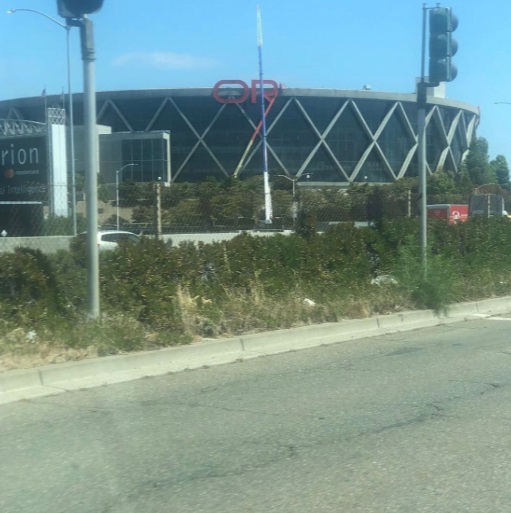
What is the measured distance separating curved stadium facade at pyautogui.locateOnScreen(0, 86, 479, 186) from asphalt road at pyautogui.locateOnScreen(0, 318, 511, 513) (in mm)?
86219

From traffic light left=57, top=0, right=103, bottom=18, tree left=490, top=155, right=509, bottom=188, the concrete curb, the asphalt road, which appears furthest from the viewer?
tree left=490, top=155, right=509, bottom=188

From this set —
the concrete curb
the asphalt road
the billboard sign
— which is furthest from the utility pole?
the billboard sign

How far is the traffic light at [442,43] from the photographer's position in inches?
553

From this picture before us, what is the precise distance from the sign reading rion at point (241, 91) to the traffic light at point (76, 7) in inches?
3252

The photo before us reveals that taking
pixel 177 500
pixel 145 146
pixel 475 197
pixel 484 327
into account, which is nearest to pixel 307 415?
pixel 177 500

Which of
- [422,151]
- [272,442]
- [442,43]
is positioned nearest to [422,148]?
[422,151]

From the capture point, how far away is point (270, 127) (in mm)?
97062

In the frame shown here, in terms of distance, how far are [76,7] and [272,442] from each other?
6.37 metres

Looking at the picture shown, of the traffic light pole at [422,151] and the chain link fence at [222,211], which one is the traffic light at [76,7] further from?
the traffic light pole at [422,151]

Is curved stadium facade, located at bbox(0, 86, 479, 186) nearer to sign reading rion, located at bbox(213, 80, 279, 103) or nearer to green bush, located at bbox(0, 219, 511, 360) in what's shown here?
sign reading rion, located at bbox(213, 80, 279, 103)

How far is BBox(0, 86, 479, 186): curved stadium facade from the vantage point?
317 feet

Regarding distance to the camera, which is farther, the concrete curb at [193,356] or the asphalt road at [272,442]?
the concrete curb at [193,356]

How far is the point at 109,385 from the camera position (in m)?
8.81

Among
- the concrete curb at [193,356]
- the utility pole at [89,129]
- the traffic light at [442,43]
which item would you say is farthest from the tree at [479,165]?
the utility pole at [89,129]
